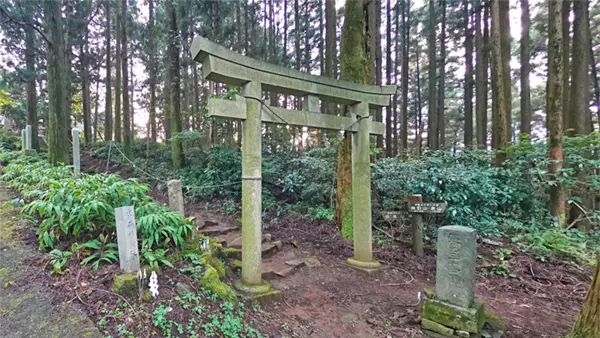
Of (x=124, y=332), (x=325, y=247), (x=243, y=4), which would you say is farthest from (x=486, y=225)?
(x=243, y=4)

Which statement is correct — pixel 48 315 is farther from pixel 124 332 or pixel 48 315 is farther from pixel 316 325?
pixel 316 325

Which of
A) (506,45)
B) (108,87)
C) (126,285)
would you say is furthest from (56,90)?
(506,45)

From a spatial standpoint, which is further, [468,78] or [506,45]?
[468,78]

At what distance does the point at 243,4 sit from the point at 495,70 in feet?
43.6

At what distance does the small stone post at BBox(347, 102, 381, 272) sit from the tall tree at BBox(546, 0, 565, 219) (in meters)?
4.38

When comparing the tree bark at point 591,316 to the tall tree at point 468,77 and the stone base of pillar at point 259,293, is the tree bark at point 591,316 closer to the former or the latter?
the stone base of pillar at point 259,293

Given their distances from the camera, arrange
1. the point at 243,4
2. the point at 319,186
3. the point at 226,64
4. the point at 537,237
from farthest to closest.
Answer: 1. the point at 243,4
2. the point at 319,186
3. the point at 537,237
4. the point at 226,64

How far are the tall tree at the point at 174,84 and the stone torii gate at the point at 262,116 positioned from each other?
7.40 meters

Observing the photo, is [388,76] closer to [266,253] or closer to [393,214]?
[393,214]

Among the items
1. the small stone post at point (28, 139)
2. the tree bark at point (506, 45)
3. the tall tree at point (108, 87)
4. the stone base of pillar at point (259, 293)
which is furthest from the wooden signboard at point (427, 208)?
the tall tree at point (108, 87)

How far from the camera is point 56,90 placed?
8.56 m

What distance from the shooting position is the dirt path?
85.0 inches

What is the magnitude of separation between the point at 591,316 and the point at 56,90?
11.9 metres

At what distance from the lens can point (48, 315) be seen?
234cm
